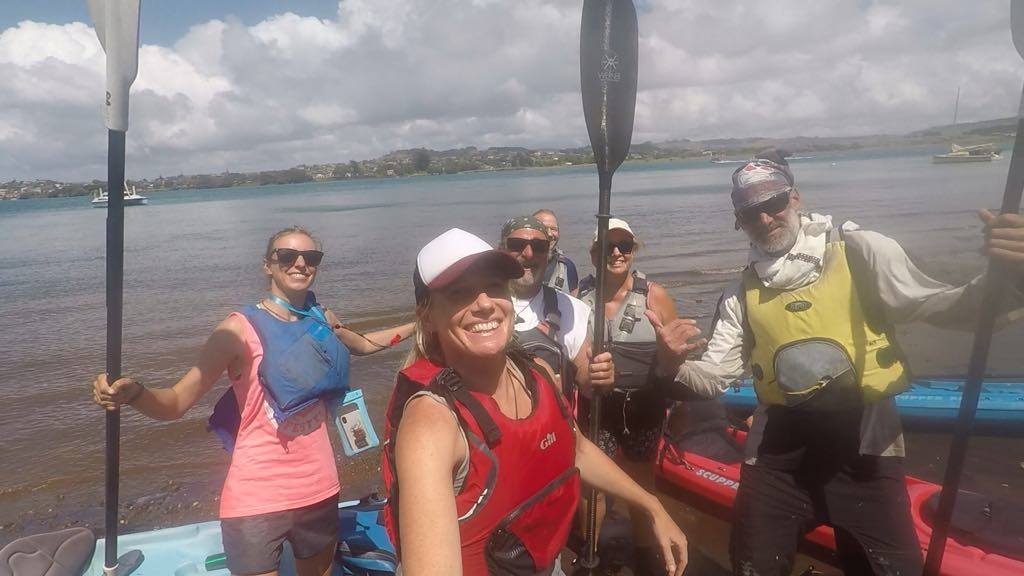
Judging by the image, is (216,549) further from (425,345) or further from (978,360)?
→ (978,360)

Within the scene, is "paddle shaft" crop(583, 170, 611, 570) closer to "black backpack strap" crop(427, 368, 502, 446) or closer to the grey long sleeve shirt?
the grey long sleeve shirt

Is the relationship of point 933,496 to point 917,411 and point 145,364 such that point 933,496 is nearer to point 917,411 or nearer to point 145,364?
point 917,411

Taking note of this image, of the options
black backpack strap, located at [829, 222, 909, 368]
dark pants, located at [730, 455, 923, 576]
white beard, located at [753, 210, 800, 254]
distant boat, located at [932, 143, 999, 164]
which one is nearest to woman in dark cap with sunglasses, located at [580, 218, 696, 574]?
dark pants, located at [730, 455, 923, 576]

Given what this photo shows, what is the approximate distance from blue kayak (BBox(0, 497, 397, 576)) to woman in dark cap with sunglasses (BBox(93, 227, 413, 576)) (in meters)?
0.59

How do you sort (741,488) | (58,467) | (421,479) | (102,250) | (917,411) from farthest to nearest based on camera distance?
(102,250) → (58,467) → (917,411) → (741,488) → (421,479)

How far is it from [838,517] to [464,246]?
2.41 metres

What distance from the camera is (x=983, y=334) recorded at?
2.25m

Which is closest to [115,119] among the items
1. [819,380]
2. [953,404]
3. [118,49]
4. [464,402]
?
[118,49]

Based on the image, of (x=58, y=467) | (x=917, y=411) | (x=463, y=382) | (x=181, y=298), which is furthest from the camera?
(x=181, y=298)

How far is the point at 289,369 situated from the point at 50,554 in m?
2.27

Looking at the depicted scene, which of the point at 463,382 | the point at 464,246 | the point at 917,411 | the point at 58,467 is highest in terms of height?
the point at 464,246

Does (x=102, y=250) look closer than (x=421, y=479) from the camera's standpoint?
No

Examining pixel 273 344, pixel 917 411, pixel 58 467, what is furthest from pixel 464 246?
pixel 58 467

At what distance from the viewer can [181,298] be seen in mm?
16625
